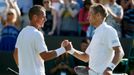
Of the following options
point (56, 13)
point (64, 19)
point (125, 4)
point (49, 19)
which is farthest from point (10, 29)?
point (125, 4)

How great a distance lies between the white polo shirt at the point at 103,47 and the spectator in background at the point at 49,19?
17.3 ft

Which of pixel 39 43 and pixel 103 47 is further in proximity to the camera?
pixel 103 47

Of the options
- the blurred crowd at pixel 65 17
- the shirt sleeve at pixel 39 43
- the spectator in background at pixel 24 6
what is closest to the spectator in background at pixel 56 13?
the blurred crowd at pixel 65 17

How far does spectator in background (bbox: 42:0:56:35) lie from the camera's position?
12797 millimetres

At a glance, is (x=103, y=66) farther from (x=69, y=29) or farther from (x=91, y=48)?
(x=69, y=29)

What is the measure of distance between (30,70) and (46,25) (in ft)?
18.2

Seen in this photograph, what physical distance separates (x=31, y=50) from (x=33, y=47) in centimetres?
5

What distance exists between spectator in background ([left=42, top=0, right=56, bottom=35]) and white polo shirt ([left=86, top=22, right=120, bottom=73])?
17.3ft

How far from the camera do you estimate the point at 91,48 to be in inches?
304

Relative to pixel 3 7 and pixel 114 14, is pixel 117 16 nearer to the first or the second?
pixel 114 14

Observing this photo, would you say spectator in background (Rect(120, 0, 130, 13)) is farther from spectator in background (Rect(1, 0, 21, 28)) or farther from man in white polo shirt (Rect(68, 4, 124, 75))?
man in white polo shirt (Rect(68, 4, 124, 75))

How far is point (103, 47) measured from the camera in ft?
24.6

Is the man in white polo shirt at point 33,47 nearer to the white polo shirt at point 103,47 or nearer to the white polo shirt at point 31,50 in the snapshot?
the white polo shirt at point 31,50

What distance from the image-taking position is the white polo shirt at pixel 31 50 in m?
7.38
